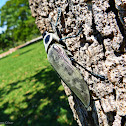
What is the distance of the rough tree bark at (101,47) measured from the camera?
120 cm

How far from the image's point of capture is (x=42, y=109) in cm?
438

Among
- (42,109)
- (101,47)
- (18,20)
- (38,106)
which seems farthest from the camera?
(18,20)

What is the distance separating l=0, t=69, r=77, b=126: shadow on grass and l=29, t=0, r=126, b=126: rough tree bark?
7.34ft

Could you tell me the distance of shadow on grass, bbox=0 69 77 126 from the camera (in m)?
3.78

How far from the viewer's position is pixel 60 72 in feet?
5.82

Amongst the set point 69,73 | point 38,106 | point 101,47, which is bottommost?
point 38,106

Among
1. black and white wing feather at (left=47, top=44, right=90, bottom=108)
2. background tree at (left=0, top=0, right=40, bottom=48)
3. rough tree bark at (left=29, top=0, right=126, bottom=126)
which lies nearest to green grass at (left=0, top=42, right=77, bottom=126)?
black and white wing feather at (left=47, top=44, right=90, bottom=108)

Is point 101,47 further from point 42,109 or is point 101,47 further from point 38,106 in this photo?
point 38,106

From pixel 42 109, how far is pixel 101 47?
11.6ft

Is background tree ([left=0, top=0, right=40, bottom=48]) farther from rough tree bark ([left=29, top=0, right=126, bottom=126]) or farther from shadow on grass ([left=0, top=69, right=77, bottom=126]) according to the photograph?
rough tree bark ([left=29, top=0, right=126, bottom=126])

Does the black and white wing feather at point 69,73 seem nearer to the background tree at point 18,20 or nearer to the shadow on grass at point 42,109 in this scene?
the shadow on grass at point 42,109

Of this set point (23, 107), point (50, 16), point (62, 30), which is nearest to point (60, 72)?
point (62, 30)

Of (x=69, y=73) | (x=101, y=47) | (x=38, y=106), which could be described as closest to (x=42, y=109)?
(x=38, y=106)

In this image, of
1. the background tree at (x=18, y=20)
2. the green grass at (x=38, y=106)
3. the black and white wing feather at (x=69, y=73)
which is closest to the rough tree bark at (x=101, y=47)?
the black and white wing feather at (x=69, y=73)
